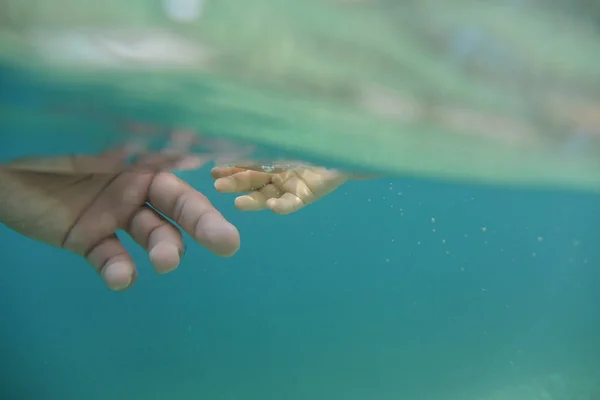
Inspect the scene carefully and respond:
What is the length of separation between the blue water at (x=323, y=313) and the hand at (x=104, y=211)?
21.7 ft

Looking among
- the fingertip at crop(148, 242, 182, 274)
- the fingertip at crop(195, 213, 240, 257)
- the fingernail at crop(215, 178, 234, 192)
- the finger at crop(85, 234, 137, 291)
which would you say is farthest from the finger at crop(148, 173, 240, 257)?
the fingernail at crop(215, 178, 234, 192)

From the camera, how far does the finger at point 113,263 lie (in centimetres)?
294

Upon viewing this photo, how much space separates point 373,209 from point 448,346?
18.6ft

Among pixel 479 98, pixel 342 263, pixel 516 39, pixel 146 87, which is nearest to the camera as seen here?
pixel 516 39

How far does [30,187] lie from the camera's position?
339 centimetres

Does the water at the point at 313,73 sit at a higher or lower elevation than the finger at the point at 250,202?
higher

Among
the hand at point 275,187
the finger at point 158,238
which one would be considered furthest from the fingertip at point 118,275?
the hand at point 275,187

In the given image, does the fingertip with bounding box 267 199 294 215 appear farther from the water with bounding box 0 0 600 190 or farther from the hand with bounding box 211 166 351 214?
the water with bounding box 0 0 600 190

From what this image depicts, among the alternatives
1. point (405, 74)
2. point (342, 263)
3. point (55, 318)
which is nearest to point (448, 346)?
point (342, 263)

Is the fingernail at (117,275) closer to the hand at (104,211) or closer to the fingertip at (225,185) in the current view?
the hand at (104,211)

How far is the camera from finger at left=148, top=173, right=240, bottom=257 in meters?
2.81

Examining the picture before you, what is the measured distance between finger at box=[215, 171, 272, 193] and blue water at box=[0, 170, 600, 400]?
5.94m

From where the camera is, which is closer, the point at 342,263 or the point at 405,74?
the point at 405,74

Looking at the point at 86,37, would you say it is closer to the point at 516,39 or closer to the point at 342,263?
the point at 516,39
